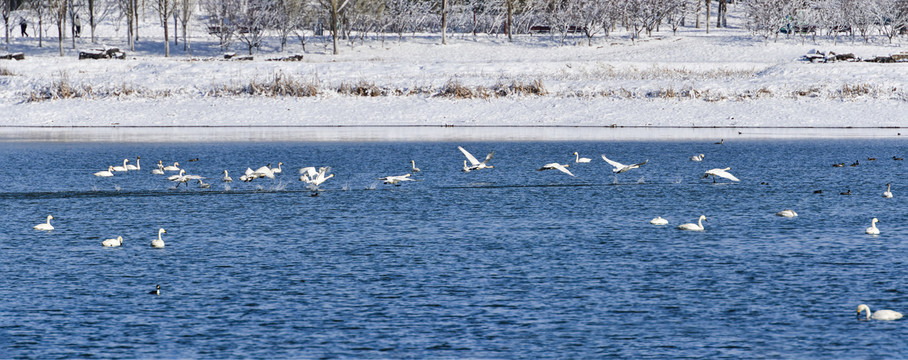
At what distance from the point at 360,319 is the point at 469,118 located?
137ft

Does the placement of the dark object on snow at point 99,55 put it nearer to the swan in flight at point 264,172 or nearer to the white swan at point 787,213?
the swan in flight at point 264,172

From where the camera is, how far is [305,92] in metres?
60.2

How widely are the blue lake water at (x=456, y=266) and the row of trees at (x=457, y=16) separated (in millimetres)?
69228

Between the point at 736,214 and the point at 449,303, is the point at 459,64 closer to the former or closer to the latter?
the point at 736,214

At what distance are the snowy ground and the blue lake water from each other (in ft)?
62.2

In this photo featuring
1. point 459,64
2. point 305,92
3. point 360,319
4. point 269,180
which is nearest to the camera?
point 360,319

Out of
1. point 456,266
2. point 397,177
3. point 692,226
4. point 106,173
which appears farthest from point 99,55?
point 456,266

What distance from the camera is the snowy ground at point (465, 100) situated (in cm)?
5453

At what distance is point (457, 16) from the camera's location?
125312 mm

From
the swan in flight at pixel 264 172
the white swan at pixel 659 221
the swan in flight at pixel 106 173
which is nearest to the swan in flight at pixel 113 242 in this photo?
the swan in flight at pixel 264 172

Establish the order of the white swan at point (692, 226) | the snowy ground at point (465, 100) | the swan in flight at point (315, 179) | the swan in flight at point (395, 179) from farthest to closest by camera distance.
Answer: the snowy ground at point (465, 100)
the swan in flight at point (395, 179)
the swan in flight at point (315, 179)
the white swan at point (692, 226)

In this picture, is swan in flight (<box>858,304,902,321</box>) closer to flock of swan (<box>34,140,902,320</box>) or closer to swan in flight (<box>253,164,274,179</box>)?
flock of swan (<box>34,140,902,320</box>)

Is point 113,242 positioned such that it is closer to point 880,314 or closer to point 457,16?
point 880,314

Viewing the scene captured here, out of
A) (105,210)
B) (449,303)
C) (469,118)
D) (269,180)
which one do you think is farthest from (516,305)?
(469,118)
